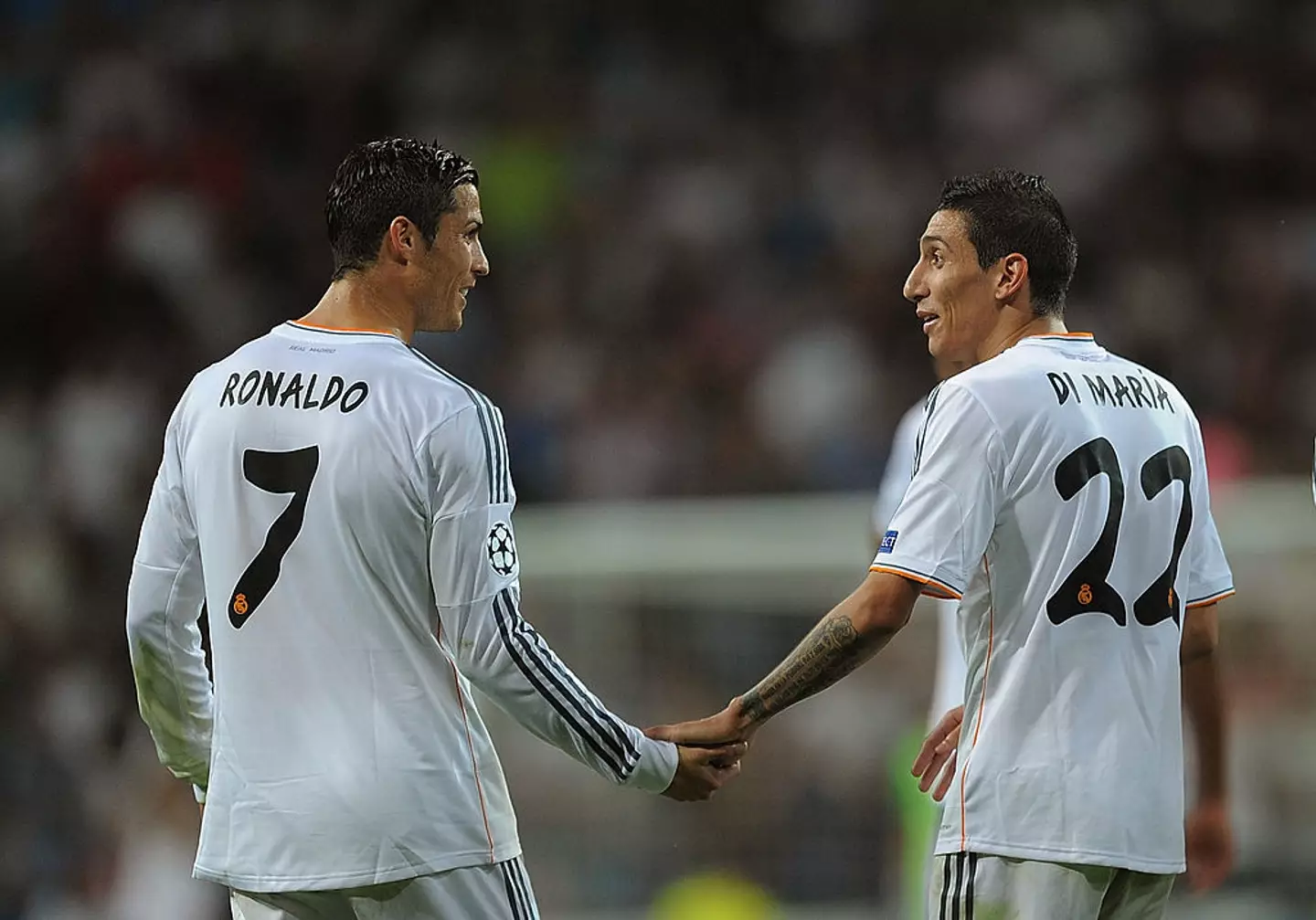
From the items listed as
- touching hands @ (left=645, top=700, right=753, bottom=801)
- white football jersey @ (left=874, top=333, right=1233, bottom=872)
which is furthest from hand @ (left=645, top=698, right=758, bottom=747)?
white football jersey @ (left=874, top=333, right=1233, bottom=872)

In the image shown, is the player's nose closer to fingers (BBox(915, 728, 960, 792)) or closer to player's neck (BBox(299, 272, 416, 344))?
fingers (BBox(915, 728, 960, 792))

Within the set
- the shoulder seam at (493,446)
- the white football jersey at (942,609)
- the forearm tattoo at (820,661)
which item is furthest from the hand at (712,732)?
the white football jersey at (942,609)

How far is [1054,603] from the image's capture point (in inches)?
154

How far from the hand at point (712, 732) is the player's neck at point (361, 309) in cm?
110

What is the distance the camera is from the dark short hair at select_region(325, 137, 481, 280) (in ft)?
13.6

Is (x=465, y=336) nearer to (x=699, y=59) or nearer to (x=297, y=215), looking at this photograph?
(x=297, y=215)

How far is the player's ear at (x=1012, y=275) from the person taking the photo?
4.23 metres

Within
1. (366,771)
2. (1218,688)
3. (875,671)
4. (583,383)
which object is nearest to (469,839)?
(366,771)

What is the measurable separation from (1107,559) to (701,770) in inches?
42.2

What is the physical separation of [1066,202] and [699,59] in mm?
2915

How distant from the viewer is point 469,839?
3820 millimetres

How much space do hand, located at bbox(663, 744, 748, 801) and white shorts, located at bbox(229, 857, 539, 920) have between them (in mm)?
600

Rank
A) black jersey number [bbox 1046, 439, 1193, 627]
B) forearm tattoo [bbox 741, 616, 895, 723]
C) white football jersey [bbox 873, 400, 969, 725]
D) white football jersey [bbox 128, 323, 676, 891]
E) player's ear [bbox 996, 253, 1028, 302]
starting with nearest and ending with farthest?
white football jersey [bbox 128, 323, 676, 891] < black jersey number [bbox 1046, 439, 1193, 627] < forearm tattoo [bbox 741, 616, 895, 723] < player's ear [bbox 996, 253, 1028, 302] < white football jersey [bbox 873, 400, 969, 725]

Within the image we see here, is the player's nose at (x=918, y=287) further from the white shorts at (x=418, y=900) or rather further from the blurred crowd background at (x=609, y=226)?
Result: the blurred crowd background at (x=609, y=226)
